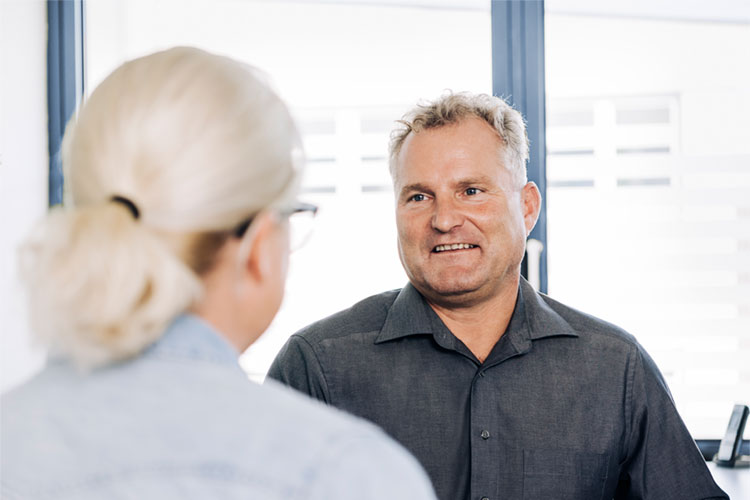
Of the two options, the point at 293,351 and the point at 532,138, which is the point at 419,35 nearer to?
the point at 532,138

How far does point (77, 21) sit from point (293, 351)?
1.51m

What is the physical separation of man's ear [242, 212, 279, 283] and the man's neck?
2.85 feet

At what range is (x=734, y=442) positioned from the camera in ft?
6.60

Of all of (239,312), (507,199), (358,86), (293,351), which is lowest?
(293,351)

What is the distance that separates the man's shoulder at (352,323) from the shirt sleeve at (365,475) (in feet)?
3.10

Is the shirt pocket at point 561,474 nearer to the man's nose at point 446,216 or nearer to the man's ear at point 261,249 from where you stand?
the man's nose at point 446,216

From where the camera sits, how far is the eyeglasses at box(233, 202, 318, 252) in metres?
0.71

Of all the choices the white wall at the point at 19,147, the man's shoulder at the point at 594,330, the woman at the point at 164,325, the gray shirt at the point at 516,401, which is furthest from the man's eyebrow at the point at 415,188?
the white wall at the point at 19,147

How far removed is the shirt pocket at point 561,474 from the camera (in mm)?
1390

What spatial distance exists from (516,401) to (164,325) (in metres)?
0.98

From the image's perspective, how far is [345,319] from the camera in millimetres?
1553

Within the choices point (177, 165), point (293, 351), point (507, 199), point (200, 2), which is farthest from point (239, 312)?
point (200, 2)

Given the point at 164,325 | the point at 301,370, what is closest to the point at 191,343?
the point at 164,325

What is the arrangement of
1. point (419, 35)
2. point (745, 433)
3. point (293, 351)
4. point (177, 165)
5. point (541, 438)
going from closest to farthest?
point (177, 165) < point (541, 438) < point (293, 351) < point (745, 433) < point (419, 35)
